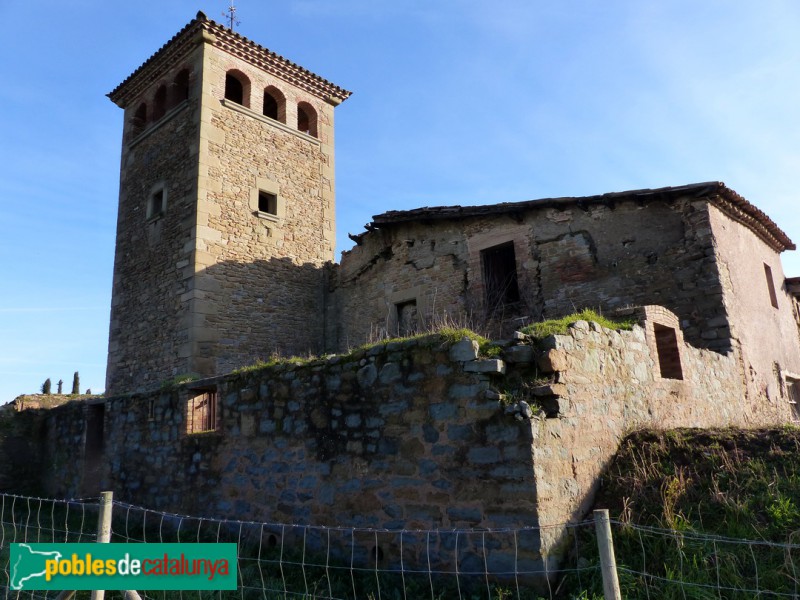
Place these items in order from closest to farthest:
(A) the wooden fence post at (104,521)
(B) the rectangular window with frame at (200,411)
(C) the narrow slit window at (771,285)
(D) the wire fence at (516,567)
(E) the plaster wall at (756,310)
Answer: (A) the wooden fence post at (104,521), (D) the wire fence at (516,567), (B) the rectangular window with frame at (200,411), (E) the plaster wall at (756,310), (C) the narrow slit window at (771,285)

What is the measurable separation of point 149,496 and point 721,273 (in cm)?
915

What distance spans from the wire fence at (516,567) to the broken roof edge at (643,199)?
619 centimetres

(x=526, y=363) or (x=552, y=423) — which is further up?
(x=526, y=363)

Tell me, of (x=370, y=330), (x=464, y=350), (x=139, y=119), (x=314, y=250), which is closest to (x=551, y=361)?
(x=464, y=350)

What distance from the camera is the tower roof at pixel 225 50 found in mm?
13469

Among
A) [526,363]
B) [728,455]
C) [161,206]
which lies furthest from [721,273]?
[161,206]

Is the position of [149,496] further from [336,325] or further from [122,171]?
[122,171]

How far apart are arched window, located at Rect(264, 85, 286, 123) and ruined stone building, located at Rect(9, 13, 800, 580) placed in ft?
0.23

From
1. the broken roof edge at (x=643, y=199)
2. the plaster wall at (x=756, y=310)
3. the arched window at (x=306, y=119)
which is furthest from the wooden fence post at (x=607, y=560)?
the arched window at (x=306, y=119)

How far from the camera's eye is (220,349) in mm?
12219

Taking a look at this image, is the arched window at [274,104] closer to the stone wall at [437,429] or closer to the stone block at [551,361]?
the stone wall at [437,429]

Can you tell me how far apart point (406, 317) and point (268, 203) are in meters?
4.63

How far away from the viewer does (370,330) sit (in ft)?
41.8

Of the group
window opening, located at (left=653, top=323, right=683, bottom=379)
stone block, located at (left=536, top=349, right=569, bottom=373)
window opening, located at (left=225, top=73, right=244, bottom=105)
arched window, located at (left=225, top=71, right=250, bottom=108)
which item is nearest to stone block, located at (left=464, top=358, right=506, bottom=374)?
stone block, located at (left=536, top=349, right=569, bottom=373)
